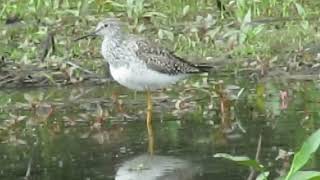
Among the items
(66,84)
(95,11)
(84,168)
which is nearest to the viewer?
(84,168)

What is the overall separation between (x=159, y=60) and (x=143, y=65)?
0.18m

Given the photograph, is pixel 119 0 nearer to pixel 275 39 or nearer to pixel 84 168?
pixel 275 39

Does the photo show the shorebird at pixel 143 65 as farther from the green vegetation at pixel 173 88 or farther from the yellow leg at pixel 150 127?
the green vegetation at pixel 173 88

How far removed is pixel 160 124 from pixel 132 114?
2.30 feet

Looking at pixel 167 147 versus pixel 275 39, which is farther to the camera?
pixel 275 39

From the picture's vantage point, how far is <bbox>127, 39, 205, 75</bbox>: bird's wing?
385 inches

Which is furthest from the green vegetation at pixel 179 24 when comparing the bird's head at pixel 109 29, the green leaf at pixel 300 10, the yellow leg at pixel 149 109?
the yellow leg at pixel 149 109

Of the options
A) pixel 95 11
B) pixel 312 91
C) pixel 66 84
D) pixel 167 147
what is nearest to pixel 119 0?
pixel 95 11

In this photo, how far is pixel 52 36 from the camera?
12672mm

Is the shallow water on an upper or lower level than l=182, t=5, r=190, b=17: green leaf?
lower

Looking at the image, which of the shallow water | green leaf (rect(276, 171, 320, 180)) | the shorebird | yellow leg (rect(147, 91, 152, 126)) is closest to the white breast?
the shorebird

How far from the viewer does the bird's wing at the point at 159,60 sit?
32.1 ft

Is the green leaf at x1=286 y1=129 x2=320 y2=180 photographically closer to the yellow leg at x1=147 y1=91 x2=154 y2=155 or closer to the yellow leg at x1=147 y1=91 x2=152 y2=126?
the yellow leg at x1=147 y1=91 x2=154 y2=155

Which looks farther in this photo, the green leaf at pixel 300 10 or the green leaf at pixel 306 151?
the green leaf at pixel 300 10
